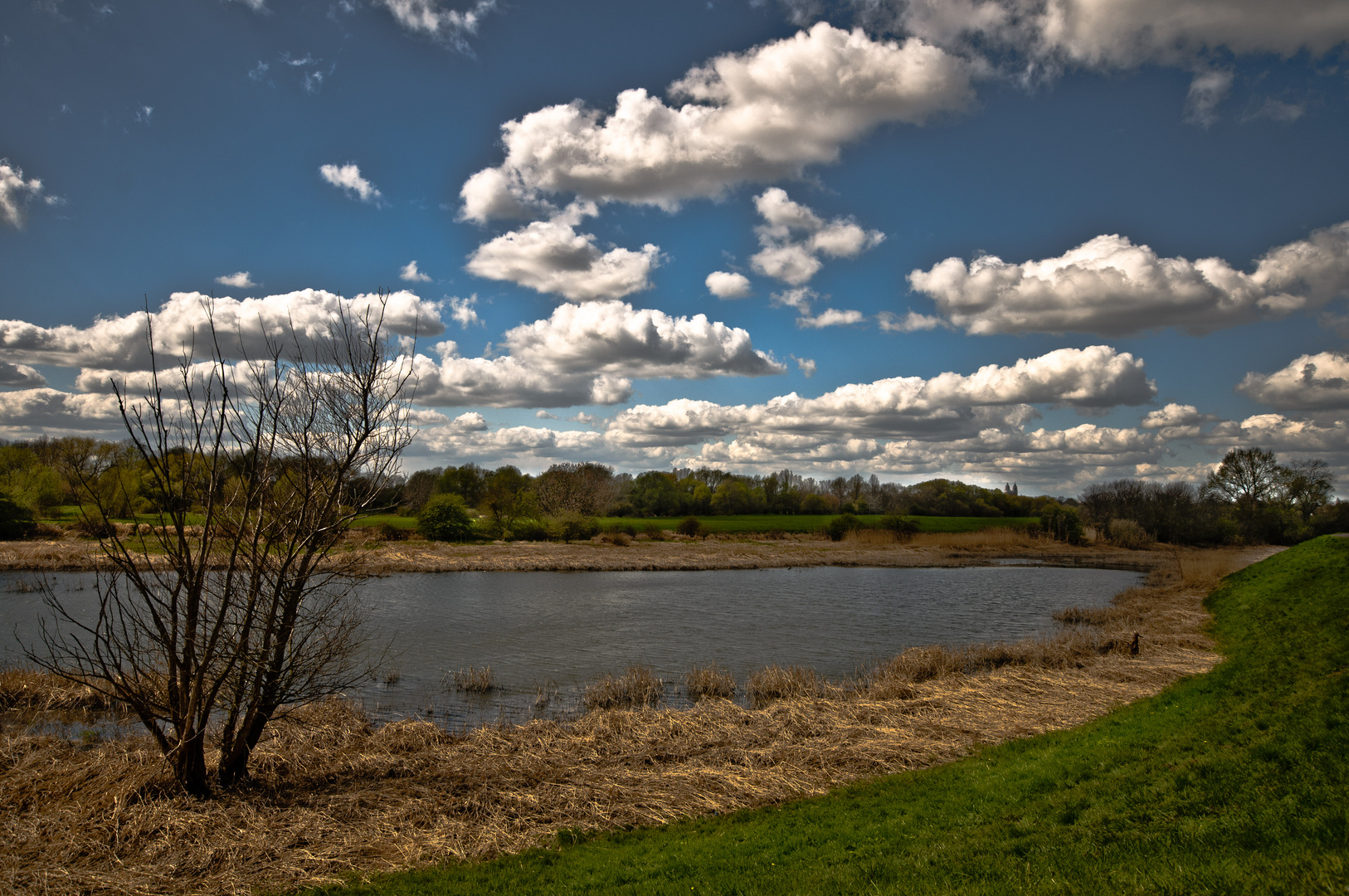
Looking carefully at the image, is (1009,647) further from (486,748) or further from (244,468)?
(244,468)

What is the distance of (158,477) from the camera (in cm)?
919

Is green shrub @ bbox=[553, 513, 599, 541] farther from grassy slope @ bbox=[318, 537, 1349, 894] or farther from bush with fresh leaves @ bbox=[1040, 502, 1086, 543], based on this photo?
grassy slope @ bbox=[318, 537, 1349, 894]

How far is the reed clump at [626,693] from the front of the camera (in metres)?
17.8

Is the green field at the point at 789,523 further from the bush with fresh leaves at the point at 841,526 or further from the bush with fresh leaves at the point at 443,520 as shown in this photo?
the bush with fresh leaves at the point at 443,520

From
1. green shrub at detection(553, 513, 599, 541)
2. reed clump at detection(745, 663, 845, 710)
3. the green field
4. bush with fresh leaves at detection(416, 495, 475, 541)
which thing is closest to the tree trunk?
reed clump at detection(745, 663, 845, 710)

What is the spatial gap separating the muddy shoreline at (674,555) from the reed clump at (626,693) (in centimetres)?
2762

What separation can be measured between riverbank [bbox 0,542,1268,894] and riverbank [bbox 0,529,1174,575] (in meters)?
26.1

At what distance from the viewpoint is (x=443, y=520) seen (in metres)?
64.6

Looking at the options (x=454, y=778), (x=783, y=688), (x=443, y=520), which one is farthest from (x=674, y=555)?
(x=454, y=778)

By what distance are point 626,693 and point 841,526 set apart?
7104 centimetres

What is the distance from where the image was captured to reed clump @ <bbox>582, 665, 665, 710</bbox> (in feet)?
58.3

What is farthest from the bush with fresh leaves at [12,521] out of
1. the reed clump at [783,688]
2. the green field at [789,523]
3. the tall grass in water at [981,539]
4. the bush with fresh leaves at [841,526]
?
the tall grass in water at [981,539]

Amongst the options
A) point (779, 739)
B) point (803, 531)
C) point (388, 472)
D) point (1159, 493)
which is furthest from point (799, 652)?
point (1159, 493)

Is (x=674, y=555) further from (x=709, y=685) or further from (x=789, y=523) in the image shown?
(x=709, y=685)
